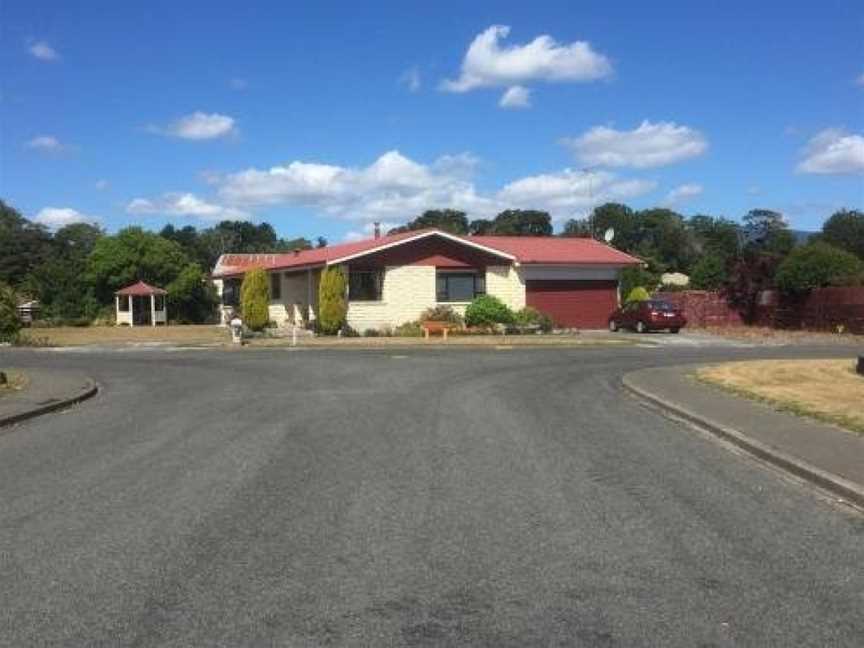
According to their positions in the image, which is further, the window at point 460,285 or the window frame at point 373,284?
the window at point 460,285

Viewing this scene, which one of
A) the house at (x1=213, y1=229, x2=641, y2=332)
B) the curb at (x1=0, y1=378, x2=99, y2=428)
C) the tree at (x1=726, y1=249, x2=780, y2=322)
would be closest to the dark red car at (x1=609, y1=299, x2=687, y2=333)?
the house at (x1=213, y1=229, x2=641, y2=332)

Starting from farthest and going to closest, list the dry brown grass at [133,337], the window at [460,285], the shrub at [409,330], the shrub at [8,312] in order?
the window at [460,285]
the shrub at [409,330]
the dry brown grass at [133,337]
the shrub at [8,312]

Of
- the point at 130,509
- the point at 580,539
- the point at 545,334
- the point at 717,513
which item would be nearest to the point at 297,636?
the point at 580,539

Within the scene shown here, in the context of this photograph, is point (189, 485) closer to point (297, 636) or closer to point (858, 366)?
point (297, 636)

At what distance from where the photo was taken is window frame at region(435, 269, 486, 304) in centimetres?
4275

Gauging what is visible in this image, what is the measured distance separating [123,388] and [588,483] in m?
12.8

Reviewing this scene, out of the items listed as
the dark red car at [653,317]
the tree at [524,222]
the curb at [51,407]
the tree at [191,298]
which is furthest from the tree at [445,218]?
the curb at [51,407]

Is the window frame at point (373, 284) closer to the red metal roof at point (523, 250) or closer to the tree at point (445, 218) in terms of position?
the red metal roof at point (523, 250)

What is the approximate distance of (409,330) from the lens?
134 ft

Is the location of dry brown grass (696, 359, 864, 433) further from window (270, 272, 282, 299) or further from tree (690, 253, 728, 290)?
tree (690, 253, 728, 290)

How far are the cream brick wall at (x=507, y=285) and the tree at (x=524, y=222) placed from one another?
8908 cm

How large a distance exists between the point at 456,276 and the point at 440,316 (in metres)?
2.45

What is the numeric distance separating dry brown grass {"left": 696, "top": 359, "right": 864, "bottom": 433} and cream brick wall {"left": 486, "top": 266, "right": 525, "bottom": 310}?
63.7ft

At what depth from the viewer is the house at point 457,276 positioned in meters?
41.8
